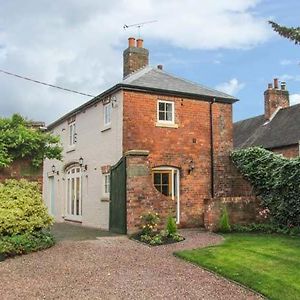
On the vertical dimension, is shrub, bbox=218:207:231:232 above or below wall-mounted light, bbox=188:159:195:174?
below

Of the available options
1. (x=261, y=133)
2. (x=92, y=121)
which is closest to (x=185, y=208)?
(x=92, y=121)

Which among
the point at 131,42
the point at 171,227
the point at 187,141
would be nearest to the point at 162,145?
the point at 187,141

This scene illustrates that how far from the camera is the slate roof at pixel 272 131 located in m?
26.3

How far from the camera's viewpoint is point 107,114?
17.8m

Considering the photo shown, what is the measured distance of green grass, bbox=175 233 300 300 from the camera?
7465 mm

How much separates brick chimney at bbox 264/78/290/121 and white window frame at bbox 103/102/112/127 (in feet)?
53.7

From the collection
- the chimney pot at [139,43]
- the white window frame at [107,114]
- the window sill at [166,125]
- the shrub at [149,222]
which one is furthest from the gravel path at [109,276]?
the chimney pot at [139,43]

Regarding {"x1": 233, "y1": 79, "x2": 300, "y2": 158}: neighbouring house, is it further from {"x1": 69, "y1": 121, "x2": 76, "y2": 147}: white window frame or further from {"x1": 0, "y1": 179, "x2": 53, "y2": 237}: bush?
{"x1": 0, "y1": 179, "x2": 53, "y2": 237}: bush

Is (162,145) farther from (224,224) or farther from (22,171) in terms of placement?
(22,171)

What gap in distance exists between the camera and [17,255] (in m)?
10.4

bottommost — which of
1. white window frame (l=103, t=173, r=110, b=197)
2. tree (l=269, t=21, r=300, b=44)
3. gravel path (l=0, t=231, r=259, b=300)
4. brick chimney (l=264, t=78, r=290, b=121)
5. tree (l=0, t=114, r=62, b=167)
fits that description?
gravel path (l=0, t=231, r=259, b=300)

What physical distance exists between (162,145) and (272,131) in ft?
46.8

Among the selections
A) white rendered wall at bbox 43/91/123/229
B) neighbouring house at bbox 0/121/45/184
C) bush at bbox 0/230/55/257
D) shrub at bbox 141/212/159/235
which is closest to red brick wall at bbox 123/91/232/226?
white rendered wall at bbox 43/91/123/229

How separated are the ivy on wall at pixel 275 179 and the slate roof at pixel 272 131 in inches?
341
